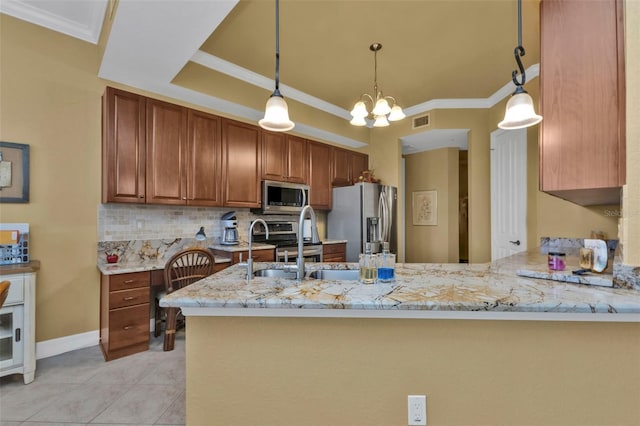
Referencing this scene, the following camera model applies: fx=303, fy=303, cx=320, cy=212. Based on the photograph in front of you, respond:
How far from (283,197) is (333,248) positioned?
102cm

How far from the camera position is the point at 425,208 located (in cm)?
570

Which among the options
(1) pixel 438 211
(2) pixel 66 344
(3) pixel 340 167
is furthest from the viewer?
(1) pixel 438 211

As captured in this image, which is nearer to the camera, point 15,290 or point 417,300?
point 417,300

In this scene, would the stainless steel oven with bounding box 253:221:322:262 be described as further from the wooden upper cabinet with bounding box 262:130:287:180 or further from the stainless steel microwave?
the wooden upper cabinet with bounding box 262:130:287:180

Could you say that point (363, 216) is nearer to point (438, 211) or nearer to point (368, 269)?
point (438, 211)

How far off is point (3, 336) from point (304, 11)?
3.21m

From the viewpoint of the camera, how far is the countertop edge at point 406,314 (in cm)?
109

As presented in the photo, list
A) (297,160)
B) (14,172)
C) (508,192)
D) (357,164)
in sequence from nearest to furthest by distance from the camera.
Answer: (14,172), (508,192), (297,160), (357,164)

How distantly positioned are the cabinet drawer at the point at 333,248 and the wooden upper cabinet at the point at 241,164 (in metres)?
1.12

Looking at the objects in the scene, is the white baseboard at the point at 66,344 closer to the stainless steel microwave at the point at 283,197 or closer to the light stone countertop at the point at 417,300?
the stainless steel microwave at the point at 283,197

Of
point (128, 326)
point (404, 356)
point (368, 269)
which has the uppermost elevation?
point (368, 269)

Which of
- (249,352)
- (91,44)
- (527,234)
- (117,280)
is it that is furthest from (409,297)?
(91,44)

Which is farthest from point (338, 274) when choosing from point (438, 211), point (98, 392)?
point (438, 211)

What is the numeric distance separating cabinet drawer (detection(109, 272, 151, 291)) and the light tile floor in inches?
22.5
